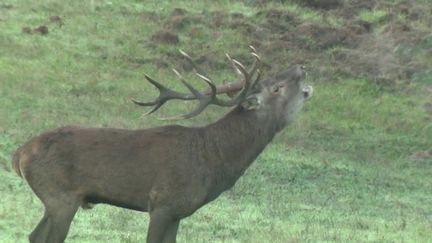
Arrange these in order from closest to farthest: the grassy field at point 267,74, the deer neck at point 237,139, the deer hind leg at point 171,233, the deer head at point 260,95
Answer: the deer hind leg at point 171,233 < the deer neck at point 237,139 < the deer head at point 260,95 < the grassy field at point 267,74

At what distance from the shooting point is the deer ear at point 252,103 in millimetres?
9930

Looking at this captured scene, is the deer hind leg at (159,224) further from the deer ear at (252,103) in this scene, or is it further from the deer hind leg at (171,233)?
the deer ear at (252,103)

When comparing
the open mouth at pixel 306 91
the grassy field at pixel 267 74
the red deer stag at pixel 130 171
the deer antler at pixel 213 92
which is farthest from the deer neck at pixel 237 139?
the grassy field at pixel 267 74

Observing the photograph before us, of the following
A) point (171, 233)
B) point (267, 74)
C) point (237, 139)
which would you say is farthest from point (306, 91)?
point (267, 74)

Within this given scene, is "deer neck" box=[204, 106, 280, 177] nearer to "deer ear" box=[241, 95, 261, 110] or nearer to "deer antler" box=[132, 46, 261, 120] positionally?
"deer ear" box=[241, 95, 261, 110]

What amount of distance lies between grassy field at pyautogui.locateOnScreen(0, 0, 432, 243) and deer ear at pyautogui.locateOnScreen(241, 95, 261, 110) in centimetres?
202

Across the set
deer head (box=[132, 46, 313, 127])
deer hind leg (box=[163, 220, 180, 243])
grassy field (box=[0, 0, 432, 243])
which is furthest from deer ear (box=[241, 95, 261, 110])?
grassy field (box=[0, 0, 432, 243])

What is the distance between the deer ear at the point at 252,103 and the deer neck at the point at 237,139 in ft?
0.17

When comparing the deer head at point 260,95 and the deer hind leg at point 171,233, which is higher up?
the deer head at point 260,95

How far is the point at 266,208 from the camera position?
1487cm

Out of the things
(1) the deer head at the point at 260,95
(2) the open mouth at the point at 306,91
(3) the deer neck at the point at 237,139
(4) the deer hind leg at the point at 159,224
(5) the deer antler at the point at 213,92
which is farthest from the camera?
(2) the open mouth at the point at 306,91

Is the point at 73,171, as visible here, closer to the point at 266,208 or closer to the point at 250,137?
the point at 250,137

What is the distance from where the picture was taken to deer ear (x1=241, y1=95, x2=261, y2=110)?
993cm

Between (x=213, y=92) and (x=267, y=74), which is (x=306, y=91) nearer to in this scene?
(x=213, y=92)
